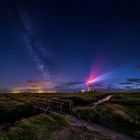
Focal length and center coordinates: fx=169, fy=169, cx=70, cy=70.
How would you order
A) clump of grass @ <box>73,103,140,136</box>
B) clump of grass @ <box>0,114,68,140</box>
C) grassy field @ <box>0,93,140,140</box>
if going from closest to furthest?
1. clump of grass @ <box>0,114,68,140</box>
2. grassy field @ <box>0,93,140,140</box>
3. clump of grass @ <box>73,103,140,136</box>

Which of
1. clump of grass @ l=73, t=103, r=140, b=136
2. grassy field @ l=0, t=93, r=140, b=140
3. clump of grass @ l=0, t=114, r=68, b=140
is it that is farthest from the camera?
clump of grass @ l=73, t=103, r=140, b=136

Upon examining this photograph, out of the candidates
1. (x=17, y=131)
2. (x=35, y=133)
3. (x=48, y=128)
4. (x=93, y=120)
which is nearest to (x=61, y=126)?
(x=48, y=128)

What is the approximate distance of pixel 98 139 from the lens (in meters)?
23.9

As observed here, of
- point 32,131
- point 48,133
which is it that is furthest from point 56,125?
point 32,131

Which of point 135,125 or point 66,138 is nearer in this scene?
point 66,138

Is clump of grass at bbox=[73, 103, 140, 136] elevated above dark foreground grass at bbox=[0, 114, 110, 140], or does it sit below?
above

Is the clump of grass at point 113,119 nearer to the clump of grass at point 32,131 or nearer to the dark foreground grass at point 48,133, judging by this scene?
the dark foreground grass at point 48,133

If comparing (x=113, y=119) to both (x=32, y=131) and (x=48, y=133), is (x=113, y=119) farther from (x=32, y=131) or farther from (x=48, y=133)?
(x=32, y=131)

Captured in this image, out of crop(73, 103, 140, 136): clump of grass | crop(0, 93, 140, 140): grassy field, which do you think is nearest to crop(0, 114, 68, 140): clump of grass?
crop(0, 93, 140, 140): grassy field

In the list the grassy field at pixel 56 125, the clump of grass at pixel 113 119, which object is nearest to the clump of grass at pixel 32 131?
the grassy field at pixel 56 125

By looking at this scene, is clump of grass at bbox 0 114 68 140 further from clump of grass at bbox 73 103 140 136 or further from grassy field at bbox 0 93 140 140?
clump of grass at bbox 73 103 140 136

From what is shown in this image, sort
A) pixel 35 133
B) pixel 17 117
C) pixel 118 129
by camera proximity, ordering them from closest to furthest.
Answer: pixel 35 133
pixel 118 129
pixel 17 117

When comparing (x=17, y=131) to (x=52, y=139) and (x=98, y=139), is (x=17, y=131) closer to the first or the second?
(x=52, y=139)

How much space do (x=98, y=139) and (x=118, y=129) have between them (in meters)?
8.41
